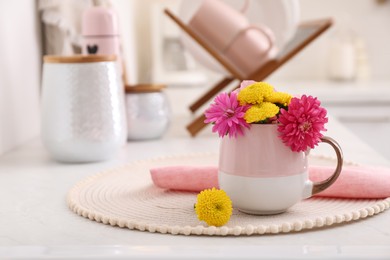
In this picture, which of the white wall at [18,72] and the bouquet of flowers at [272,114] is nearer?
the bouquet of flowers at [272,114]

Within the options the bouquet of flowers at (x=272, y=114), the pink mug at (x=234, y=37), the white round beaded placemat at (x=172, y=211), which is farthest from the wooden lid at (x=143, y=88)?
the bouquet of flowers at (x=272, y=114)

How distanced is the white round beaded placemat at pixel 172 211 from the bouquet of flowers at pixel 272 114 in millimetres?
85

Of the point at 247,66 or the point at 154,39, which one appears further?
the point at 154,39

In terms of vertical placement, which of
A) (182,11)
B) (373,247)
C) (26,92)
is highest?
(182,11)

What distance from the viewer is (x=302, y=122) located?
23.0 inches

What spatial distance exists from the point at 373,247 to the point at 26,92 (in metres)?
0.91

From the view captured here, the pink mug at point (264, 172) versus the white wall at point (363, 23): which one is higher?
the white wall at point (363, 23)

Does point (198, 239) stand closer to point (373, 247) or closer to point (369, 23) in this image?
point (373, 247)

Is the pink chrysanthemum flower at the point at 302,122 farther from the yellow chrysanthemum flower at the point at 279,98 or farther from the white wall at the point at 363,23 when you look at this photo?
the white wall at the point at 363,23

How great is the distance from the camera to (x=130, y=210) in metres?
0.66

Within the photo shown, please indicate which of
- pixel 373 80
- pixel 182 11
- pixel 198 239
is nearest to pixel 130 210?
pixel 198 239

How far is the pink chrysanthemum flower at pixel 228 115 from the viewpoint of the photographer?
0.60 m

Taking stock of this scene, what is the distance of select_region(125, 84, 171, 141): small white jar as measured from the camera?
3.90ft

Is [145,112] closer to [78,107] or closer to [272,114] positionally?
[78,107]
